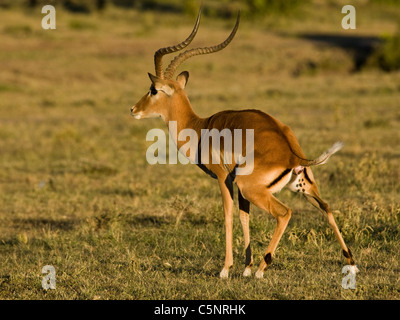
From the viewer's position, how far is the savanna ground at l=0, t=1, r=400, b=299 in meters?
6.38

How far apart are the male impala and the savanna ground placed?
0.52m

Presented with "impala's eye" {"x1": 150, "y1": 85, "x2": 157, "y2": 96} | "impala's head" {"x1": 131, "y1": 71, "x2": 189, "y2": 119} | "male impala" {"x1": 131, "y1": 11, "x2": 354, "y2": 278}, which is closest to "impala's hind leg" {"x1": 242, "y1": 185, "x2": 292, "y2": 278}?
"male impala" {"x1": 131, "y1": 11, "x2": 354, "y2": 278}

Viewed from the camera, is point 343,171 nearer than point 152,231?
No

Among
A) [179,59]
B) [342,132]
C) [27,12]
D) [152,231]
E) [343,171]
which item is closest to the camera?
[179,59]

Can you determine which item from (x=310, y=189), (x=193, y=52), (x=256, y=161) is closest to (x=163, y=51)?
(x=193, y=52)

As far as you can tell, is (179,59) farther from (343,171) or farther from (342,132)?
(342,132)

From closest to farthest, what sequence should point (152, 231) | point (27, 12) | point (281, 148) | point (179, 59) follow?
1. point (281, 148)
2. point (179, 59)
3. point (152, 231)
4. point (27, 12)

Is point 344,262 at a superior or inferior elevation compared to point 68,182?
inferior

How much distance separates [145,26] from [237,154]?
4177cm

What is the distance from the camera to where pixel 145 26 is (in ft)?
154

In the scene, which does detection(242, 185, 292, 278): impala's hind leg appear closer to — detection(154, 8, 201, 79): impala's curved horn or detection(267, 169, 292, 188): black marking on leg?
detection(267, 169, 292, 188): black marking on leg

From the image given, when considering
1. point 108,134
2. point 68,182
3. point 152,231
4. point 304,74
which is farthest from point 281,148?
point 304,74

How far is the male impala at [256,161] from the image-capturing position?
6047 mm

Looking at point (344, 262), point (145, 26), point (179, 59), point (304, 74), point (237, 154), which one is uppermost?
point (145, 26)
